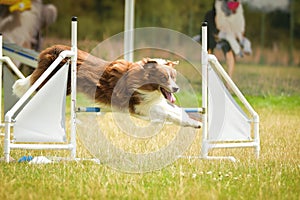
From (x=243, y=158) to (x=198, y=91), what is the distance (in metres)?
6.00

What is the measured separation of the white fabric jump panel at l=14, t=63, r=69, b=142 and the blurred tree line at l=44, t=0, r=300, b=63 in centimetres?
802

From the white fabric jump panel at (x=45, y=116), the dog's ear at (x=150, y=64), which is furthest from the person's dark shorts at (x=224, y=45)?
the white fabric jump panel at (x=45, y=116)

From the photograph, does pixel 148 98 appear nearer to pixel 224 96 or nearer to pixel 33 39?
pixel 224 96

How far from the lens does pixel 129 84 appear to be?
5262 millimetres

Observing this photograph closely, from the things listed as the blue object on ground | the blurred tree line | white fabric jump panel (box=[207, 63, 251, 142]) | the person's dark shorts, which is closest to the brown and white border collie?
white fabric jump panel (box=[207, 63, 251, 142])

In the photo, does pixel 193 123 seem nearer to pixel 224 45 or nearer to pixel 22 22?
pixel 224 45

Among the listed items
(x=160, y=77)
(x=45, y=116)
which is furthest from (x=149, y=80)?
(x=45, y=116)

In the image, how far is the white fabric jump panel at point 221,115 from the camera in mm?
4965

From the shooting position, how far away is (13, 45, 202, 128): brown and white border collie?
515 cm

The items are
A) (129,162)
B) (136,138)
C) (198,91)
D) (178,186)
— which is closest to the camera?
(178,186)

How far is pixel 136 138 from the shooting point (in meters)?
5.95

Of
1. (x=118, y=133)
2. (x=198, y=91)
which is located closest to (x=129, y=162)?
(x=118, y=133)

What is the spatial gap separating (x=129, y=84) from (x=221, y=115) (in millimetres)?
765

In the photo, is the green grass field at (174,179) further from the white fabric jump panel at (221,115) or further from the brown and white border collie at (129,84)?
the brown and white border collie at (129,84)
